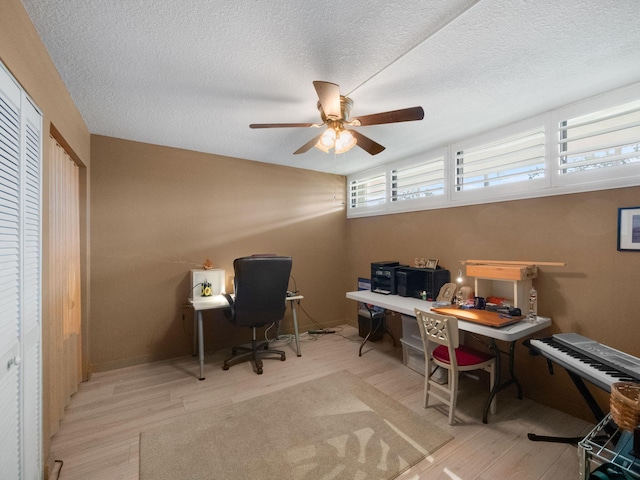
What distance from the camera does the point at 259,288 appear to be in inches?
106

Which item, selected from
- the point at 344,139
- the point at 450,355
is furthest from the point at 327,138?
the point at 450,355

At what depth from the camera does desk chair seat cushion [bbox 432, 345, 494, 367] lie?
204 cm

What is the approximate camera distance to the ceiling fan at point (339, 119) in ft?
5.16

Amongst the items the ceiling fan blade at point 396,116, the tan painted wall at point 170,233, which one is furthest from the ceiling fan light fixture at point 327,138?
the tan painted wall at point 170,233

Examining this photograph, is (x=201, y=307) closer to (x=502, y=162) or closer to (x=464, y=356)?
(x=464, y=356)

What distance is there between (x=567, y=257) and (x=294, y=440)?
2494mm

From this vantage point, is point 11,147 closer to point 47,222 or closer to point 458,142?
point 47,222

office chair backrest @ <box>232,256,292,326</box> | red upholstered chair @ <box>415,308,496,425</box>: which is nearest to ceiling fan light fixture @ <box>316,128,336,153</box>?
office chair backrest @ <box>232,256,292,326</box>

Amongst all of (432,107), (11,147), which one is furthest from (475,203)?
(11,147)

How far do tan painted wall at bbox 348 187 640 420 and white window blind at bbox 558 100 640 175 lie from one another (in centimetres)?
22

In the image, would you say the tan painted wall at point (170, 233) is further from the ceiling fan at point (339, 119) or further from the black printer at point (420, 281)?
the ceiling fan at point (339, 119)

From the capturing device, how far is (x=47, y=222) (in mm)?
1562

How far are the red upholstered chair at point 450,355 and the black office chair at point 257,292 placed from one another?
1.39 m

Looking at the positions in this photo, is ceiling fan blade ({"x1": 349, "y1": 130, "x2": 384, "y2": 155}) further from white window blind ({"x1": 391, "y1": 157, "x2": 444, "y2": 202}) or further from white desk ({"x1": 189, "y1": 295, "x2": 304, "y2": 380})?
white desk ({"x1": 189, "y1": 295, "x2": 304, "y2": 380})
